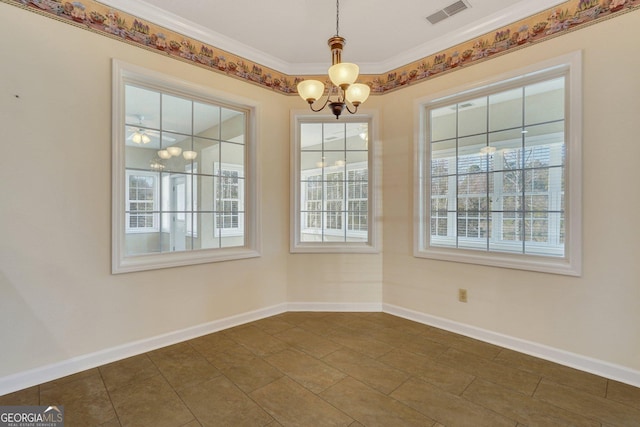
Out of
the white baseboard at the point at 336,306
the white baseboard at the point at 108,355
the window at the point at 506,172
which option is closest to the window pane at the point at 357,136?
the window at the point at 506,172

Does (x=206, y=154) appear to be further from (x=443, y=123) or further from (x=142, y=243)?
(x=443, y=123)

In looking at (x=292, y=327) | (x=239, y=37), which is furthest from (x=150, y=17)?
(x=292, y=327)

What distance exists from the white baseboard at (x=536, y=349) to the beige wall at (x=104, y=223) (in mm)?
49

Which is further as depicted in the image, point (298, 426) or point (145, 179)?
point (145, 179)

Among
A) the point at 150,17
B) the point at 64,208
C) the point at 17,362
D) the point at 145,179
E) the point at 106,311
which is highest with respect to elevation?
the point at 150,17

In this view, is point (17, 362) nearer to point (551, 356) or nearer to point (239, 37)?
point (239, 37)

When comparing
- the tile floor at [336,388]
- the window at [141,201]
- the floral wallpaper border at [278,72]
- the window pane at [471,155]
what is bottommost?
the tile floor at [336,388]

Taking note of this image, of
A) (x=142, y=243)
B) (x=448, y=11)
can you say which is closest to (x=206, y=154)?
(x=142, y=243)

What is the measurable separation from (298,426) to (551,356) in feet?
7.09

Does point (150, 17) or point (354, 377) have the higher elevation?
point (150, 17)

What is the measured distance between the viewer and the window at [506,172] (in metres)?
2.46

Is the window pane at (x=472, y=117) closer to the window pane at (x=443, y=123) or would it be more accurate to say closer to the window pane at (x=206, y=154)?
the window pane at (x=443, y=123)

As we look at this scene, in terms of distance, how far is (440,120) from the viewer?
3.33 m

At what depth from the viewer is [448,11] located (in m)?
2.67
